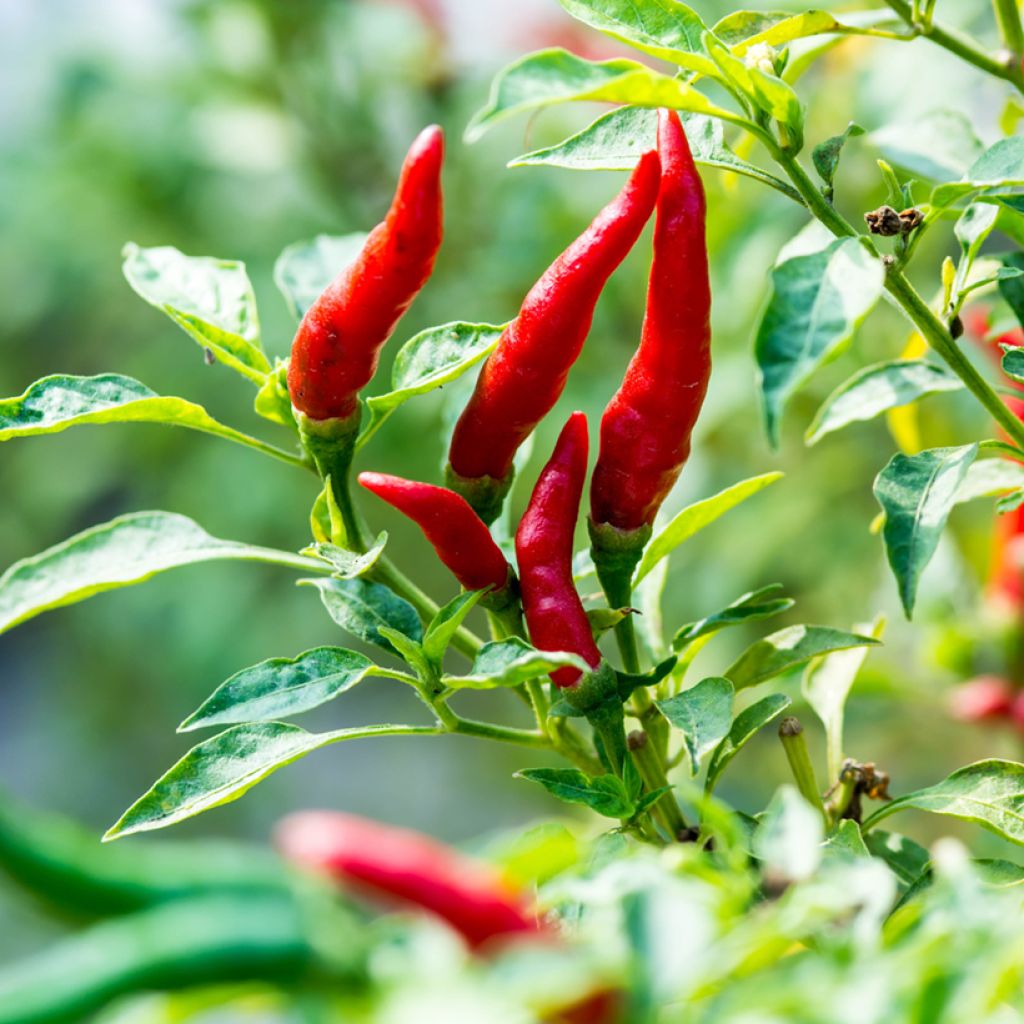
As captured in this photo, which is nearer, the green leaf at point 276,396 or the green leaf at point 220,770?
the green leaf at point 220,770

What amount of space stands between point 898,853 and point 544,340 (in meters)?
0.32

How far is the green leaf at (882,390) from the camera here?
673mm

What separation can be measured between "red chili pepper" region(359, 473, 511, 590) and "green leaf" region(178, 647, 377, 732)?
66mm

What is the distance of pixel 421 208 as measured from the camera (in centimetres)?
58

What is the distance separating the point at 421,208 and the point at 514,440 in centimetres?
13

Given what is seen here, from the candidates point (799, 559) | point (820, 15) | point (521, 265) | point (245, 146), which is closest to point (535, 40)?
point (245, 146)

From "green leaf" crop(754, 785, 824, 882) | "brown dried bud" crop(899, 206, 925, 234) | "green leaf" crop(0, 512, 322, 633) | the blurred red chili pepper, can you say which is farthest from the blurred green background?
"green leaf" crop(754, 785, 824, 882)

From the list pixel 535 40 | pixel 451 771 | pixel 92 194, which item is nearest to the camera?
pixel 535 40

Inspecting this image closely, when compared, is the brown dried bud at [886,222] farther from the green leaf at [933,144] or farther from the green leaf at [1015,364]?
the green leaf at [933,144]

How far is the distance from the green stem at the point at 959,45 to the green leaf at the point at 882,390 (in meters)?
0.15

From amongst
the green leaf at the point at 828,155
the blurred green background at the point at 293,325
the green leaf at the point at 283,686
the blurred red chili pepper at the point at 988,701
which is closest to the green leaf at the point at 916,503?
the green leaf at the point at 828,155

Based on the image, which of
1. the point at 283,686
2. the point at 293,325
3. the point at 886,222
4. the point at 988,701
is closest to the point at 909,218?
the point at 886,222

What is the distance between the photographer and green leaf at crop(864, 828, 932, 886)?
68 centimetres

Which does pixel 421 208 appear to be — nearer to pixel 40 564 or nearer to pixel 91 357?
pixel 40 564
